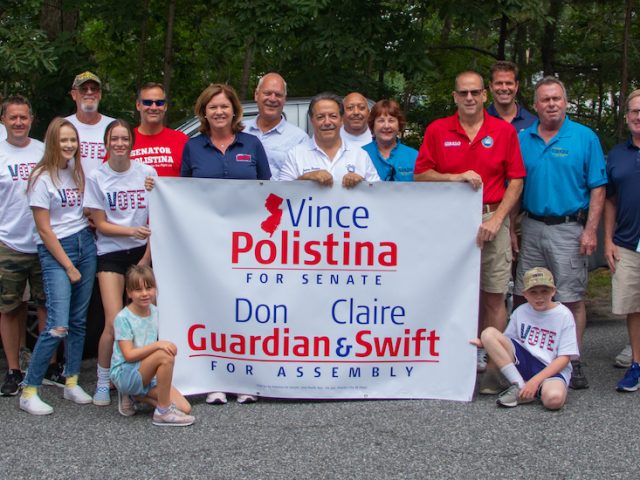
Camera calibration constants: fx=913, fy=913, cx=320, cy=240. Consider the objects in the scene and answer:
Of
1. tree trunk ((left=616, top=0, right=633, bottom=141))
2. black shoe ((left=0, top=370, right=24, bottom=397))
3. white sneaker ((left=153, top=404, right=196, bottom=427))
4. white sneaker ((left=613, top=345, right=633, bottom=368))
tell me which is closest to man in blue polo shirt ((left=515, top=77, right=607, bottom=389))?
white sneaker ((left=613, top=345, right=633, bottom=368))

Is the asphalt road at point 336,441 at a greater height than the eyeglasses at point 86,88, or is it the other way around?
the eyeglasses at point 86,88

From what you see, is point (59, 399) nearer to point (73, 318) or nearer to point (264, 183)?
point (73, 318)

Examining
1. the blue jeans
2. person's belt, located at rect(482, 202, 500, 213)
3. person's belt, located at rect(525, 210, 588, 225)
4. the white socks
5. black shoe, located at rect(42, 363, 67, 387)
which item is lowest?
black shoe, located at rect(42, 363, 67, 387)

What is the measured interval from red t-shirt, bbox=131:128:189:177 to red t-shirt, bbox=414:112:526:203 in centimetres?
163

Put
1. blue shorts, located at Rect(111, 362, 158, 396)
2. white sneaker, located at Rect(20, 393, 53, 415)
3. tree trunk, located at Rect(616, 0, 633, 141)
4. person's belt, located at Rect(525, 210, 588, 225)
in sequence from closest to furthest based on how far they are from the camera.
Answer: blue shorts, located at Rect(111, 362, 158, 396)
white sneaker, located at Rect(20, 393, 53, 415)
person's belt, located at Rect(525, 210, 588, 225)
tree trunk, located at Rect(616, 0, 633, 141)

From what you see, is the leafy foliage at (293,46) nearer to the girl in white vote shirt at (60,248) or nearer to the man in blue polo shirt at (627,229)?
the girl in white vote shirt at (60,248)

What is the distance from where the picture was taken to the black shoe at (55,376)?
600 centimetres

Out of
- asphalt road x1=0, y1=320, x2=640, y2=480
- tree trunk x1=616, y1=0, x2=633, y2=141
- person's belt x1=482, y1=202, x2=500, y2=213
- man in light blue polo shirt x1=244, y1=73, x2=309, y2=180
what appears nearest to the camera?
asphalt road x1=0, y1=320, x2=640, y2=480

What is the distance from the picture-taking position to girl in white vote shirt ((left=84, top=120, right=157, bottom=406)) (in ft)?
18.1

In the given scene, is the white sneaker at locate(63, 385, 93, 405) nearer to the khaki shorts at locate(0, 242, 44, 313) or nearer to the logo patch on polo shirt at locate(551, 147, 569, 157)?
the khaki shorts at locate(0, 242, 44, 313)

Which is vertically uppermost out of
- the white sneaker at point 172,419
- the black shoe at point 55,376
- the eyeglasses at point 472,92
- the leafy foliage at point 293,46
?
the leafy foliage at point 293,46

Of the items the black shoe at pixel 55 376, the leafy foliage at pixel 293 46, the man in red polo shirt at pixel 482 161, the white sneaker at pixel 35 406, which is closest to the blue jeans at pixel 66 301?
the white sneaker at pixel 35 406

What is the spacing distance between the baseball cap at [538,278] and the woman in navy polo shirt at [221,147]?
1.78 meters

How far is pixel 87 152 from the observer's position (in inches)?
239
